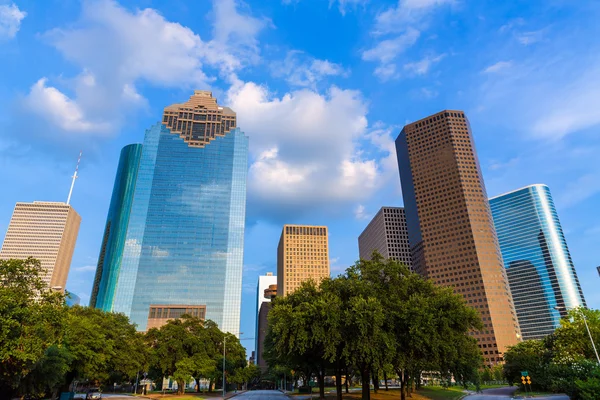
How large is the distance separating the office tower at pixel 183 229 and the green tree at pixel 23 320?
12347 cm

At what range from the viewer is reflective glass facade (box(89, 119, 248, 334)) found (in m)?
151

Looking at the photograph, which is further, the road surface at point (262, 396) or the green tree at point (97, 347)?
the road surface at point (262, 396)

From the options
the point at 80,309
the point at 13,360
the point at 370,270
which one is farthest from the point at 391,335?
the point at 80,309

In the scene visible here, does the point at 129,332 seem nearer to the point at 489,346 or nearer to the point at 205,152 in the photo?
the point at 205,152

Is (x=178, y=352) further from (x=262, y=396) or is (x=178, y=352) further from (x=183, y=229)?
(x=183, y=229)

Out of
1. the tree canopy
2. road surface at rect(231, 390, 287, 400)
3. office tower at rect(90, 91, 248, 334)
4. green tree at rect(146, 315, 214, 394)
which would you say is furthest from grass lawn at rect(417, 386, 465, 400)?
office tower at rect(90, 91, 248, 334)

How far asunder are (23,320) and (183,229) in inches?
5354

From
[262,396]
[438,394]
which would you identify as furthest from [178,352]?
[438,394]

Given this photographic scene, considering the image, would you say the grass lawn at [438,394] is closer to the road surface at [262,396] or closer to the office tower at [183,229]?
the road surface at [262,396]

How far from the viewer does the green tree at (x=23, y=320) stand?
2467 cm

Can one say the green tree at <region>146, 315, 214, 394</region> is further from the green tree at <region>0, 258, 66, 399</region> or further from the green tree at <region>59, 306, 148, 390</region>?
the green tree at <region>0, 258, 66, 399</region>

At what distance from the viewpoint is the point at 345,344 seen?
3334 cm

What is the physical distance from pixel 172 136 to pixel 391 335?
167702mm

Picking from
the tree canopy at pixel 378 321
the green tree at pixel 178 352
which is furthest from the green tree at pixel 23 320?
the green tree at pixel 178 352
